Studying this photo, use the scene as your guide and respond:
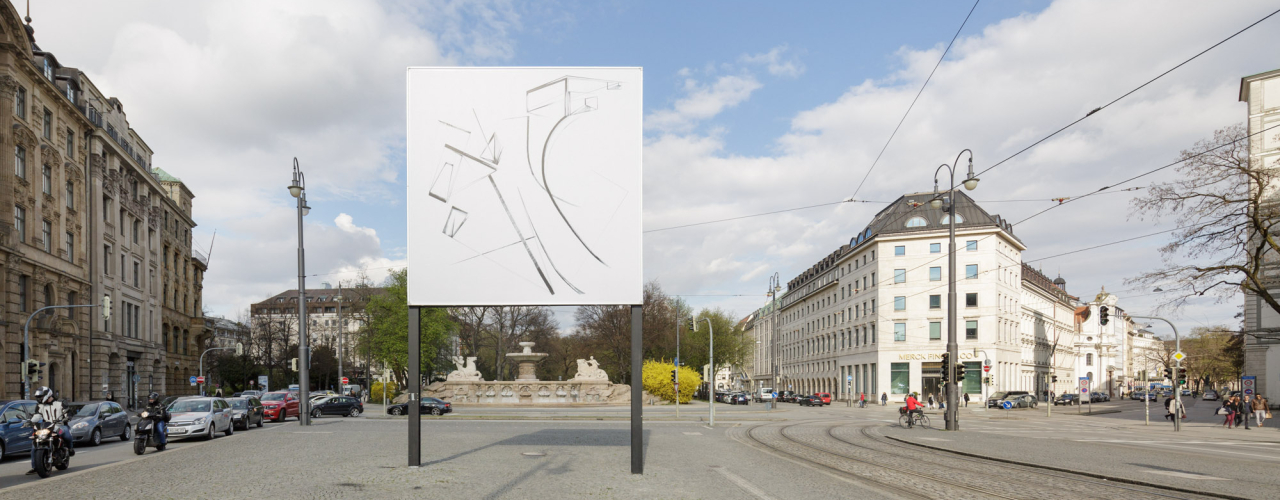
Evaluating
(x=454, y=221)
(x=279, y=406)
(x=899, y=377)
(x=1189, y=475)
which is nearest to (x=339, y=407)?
(x=279, y=406)

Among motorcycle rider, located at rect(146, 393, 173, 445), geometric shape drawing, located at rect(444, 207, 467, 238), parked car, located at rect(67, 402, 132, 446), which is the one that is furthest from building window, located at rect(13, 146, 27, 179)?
geometric shape drawing, located at rect(444, 207, 467, 238)

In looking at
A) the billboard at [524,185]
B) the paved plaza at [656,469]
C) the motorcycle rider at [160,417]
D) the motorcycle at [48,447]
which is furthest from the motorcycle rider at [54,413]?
the billboard at [524,185]

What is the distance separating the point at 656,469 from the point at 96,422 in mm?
17289

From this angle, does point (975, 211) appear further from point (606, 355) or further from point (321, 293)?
point (321, 293)

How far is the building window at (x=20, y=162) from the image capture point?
3991 cm

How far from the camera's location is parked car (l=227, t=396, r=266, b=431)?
2806cm

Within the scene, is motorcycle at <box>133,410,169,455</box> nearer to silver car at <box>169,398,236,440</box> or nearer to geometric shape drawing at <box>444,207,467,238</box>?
silver car at <box>169,398,236,440</box>

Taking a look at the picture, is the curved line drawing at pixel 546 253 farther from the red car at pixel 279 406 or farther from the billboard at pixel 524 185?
the red car at pixel 279 406

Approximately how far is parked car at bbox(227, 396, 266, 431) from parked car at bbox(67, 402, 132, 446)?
3.65 metres

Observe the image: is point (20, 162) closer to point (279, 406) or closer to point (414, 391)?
point (279, 406)

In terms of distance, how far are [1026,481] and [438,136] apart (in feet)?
38.6

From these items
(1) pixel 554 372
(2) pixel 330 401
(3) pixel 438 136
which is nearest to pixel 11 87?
(2) pixel 330 401

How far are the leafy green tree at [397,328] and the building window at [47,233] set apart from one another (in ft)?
84.4

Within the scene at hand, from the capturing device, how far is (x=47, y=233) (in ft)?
143
